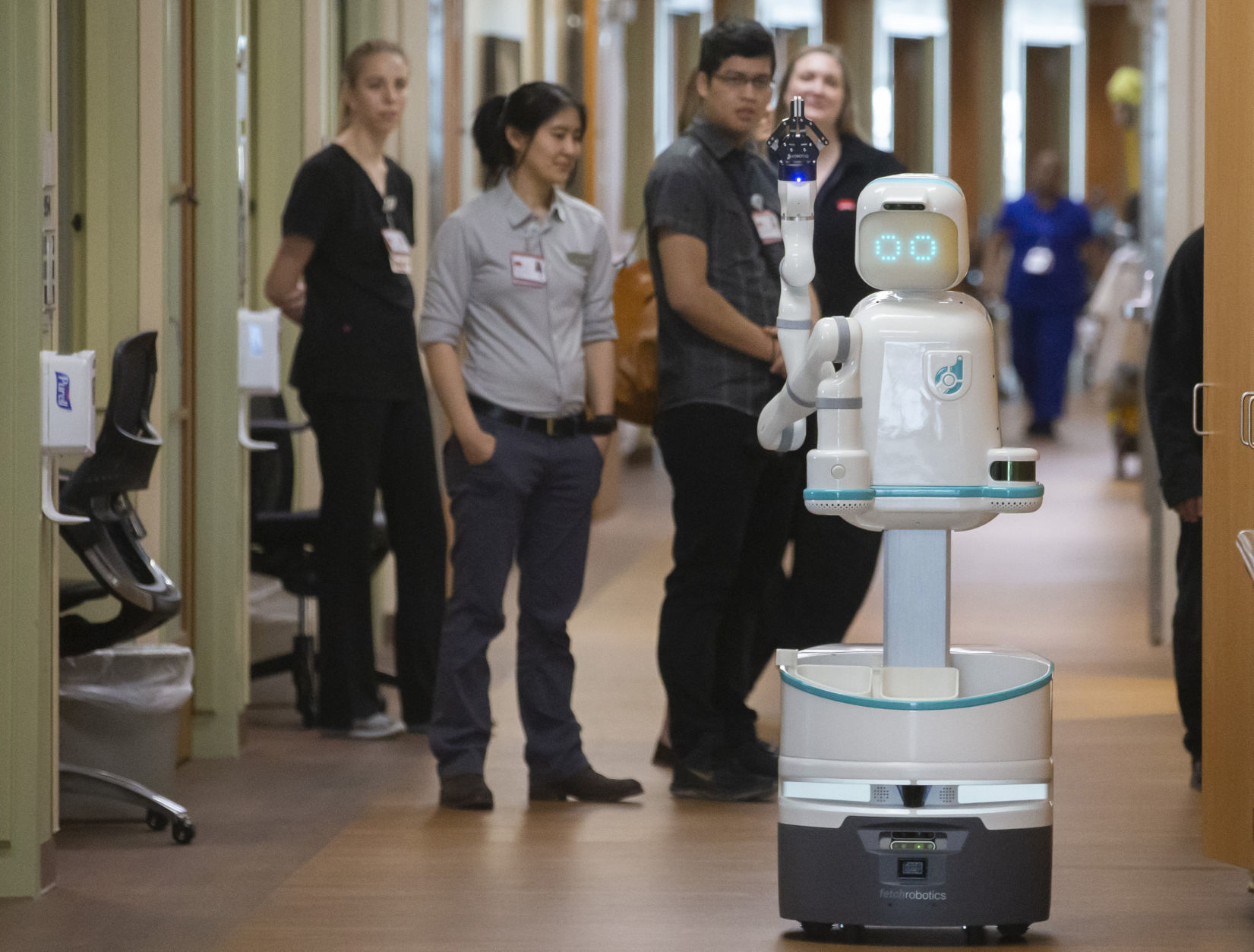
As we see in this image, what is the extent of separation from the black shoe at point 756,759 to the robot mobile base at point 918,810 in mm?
1084

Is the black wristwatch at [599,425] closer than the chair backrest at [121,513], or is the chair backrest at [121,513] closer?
the chair backrest at [121,513]

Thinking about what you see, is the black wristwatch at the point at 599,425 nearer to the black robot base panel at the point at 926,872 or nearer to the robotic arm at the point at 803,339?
the robotic arm at the point at 803,339

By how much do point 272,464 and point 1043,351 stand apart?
9291mm

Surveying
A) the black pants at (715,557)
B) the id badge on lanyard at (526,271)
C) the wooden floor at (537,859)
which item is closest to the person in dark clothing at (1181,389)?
the wooden floor at (537,859)

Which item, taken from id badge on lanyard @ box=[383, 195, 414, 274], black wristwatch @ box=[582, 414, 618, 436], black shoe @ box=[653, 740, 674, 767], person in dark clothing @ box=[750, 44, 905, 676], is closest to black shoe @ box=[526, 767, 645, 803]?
black shoe @ box=[653, 740, 674, 767]

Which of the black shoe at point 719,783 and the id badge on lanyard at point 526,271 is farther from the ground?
the id badge on lanyard at point 526,271

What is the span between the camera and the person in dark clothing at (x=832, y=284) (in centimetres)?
421

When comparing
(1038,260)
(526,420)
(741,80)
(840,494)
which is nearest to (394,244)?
(526,420)

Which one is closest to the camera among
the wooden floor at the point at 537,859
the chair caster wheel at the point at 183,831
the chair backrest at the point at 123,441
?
the wooden floor at the point at 537,859

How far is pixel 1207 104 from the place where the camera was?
10.8 ft

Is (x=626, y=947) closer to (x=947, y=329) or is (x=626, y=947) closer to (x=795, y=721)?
(x=795, y=721)

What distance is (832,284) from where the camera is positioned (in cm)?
424

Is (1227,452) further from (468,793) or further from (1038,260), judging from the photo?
(1038,260)

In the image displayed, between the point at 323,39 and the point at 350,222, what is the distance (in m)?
1.05
